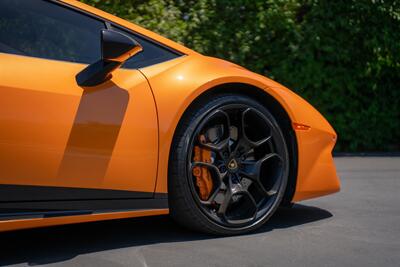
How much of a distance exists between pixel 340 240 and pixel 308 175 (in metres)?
0.45

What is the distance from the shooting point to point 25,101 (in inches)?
113

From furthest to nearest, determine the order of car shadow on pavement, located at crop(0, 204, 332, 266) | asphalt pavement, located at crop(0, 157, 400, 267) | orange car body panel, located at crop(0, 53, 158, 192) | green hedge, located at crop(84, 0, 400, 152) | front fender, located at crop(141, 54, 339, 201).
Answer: green hedge, located at crop(84, 0, 400, 152) → front fender, located at crop(141, 54, 339, 201) → car shadow on pavement, located at crop(0, 204, 332, 266) → asphalt pavement, located at crop(0, 157, 400, 267) → orange car body panel, located at crop(0, 53, 158, 192)

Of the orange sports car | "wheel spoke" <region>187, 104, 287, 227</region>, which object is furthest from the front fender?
"wheel spoke" <region>187, 104, 287, 227</region>

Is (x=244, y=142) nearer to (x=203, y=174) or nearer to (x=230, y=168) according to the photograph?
(x=230, y=168)

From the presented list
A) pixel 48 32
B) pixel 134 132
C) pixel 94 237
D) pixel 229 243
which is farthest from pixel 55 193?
pixel 229 243

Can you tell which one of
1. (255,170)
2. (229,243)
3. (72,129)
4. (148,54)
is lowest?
(229,243)

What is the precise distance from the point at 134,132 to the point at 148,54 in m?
0.48

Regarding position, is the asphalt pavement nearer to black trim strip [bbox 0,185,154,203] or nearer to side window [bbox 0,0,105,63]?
black trim strip [bbox 0,185,154,203]

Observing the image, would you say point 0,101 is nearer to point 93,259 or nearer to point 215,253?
point 93,259

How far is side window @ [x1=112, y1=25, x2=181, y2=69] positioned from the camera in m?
3.33

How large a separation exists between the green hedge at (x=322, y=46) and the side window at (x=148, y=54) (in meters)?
3.96

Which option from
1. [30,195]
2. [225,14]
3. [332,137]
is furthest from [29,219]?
[225,14]

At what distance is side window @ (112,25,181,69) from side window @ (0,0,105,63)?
183mm

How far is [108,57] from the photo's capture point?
306cm
